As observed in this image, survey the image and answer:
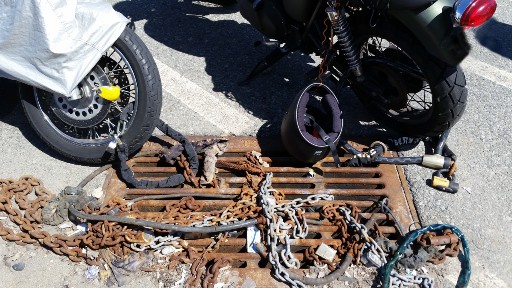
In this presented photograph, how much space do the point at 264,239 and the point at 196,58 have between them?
1.96 meters

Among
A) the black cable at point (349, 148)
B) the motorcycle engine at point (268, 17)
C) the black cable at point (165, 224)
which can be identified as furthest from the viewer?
the motorcycle engine at point (268, 17)

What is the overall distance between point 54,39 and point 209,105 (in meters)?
1.24

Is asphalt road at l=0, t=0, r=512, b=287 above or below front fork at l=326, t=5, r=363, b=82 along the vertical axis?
below

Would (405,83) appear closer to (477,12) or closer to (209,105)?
(477,12)

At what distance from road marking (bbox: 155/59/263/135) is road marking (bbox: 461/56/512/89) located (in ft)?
6.28

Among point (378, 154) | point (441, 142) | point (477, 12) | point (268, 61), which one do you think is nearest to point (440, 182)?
point (441, 142)

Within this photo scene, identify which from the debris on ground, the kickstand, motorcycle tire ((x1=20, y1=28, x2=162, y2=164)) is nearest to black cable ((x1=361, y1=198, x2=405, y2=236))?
the debris on ground

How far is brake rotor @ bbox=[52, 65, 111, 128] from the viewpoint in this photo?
10.0 ft

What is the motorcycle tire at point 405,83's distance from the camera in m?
2.85

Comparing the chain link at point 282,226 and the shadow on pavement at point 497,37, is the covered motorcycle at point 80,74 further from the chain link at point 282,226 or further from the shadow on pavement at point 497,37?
the shadow on pavement at point 497,37

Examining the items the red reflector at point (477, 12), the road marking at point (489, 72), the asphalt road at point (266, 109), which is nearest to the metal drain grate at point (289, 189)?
the asphalt road at point (266, 109)

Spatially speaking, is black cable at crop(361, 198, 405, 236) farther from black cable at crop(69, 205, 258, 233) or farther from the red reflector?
the red reflector

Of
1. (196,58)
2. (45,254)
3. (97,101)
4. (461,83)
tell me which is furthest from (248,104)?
(45,254)

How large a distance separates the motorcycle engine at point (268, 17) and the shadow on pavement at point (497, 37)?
1.97 meters
